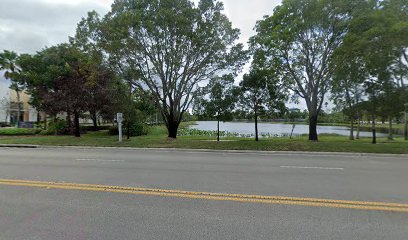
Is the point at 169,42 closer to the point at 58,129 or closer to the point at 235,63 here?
the point at 235,63

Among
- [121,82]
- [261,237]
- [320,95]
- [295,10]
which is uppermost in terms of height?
[295,10]

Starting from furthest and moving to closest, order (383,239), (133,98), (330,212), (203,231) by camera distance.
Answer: (133,98) → (330,212) → (203,231) → (383,239)

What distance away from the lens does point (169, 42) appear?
1744 centimetres

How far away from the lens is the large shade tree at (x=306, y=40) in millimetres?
15469

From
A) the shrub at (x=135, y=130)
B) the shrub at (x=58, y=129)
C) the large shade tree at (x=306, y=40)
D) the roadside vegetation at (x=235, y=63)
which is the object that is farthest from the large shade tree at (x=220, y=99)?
the shrub at (x=58, y=129)

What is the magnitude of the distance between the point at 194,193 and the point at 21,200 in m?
3.35

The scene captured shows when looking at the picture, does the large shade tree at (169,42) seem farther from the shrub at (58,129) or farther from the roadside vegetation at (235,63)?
the shrub at (58,129)

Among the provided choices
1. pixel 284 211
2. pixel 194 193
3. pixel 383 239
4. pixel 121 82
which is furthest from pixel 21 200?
pixel 121 82

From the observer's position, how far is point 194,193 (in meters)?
5.32

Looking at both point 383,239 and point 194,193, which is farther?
point 194,193

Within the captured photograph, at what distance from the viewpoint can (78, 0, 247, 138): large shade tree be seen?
1639 cm

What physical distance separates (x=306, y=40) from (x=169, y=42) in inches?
363

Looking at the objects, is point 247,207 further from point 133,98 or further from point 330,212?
point 133,98

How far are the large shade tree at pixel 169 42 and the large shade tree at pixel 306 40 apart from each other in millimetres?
2979
